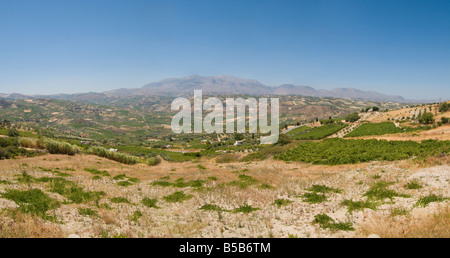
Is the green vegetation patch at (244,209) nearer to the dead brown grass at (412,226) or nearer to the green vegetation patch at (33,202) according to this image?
the dead brown grass at (412,226)

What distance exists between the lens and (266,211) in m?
11.0

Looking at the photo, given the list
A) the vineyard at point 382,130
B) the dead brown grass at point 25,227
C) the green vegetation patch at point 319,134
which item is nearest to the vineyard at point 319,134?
the green vegetation patch at point 319,134

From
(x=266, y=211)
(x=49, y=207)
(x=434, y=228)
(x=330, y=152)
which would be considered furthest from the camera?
(x=330, y=152)

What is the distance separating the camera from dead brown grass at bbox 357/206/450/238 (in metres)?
6.56

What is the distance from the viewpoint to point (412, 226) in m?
7.31

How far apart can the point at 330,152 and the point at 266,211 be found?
27.5 metres

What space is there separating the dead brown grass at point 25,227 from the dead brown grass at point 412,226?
11.5 metres

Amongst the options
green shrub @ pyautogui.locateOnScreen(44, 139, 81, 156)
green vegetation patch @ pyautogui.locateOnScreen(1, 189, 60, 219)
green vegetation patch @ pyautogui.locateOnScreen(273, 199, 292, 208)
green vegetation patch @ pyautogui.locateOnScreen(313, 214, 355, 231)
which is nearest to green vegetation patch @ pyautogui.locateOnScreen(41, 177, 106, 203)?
green vegetation patch @ pyautogui.locateOnScreen(1, 189, 60, 219)

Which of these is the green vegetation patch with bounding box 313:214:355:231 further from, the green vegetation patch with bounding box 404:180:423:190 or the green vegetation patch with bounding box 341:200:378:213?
the green vegetation patch with bounding box 404:180:423:190

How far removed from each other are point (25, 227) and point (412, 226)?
14.0 m

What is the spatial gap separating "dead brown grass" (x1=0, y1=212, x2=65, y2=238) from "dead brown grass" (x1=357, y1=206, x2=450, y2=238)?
11.5m

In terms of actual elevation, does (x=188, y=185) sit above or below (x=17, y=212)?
below
